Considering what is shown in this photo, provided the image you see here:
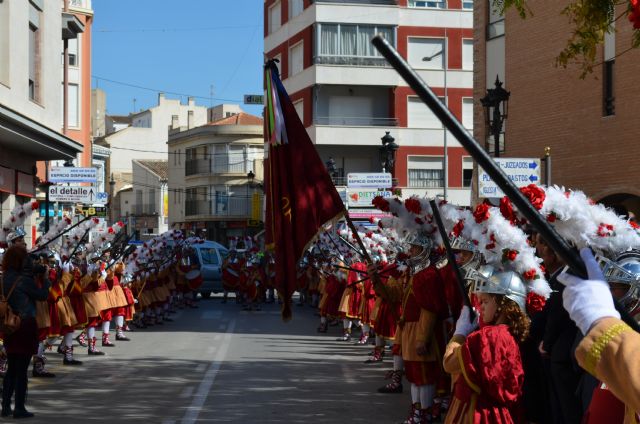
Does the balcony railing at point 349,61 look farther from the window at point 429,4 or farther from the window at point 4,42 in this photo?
the window at point 4,42

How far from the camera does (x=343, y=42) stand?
5072 centimetres

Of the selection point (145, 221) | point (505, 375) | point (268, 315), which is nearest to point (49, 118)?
point (268, 315)

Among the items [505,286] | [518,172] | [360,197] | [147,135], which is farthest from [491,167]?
[147,135]

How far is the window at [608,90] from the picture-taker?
22094mm

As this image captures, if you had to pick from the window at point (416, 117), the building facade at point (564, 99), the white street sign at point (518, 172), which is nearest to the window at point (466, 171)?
the window at point (416, 117)

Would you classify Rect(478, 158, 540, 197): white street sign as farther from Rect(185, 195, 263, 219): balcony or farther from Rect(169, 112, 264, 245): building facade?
Rect(185, 195, 263, 219): balcony

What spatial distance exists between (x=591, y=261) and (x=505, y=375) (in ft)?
11.4

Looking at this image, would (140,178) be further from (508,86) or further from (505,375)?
(505,375)

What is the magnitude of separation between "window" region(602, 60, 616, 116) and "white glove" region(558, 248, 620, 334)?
20.1 meters

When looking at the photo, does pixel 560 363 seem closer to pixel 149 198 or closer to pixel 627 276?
pixel 627 276

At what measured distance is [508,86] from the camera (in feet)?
86.2

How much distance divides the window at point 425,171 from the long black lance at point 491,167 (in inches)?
1894

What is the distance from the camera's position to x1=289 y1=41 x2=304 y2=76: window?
52094mm

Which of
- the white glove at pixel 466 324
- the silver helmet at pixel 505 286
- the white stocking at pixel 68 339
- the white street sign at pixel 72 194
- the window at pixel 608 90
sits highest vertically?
the window at pixel 608 90
